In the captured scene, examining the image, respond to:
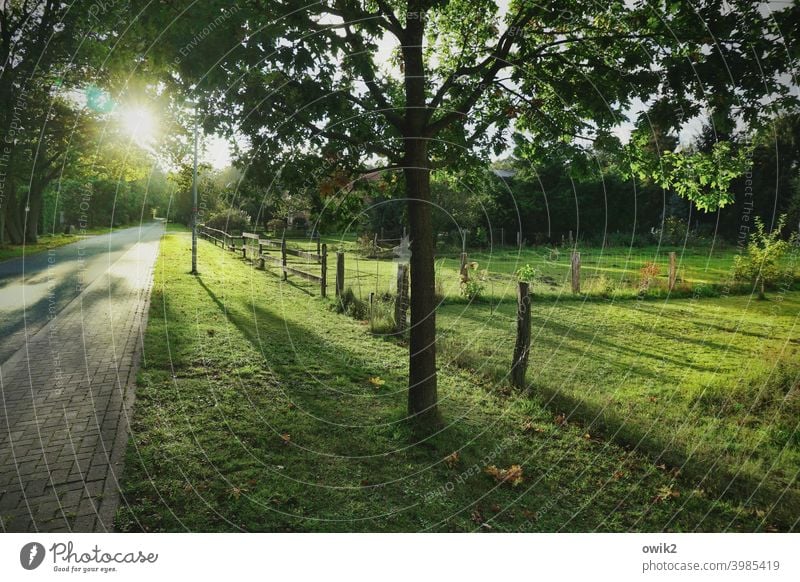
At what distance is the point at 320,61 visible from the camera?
4.83 m

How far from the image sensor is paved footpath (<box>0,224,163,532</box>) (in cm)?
403

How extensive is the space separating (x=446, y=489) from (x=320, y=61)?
15.2ft

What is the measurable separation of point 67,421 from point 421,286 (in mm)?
4678

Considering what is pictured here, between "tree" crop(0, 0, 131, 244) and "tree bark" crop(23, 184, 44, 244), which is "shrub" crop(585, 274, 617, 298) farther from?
"tree bark" crop(23, 184, 44, 244)

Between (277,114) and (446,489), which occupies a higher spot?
(277,114)

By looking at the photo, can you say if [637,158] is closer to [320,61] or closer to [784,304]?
[320,61]

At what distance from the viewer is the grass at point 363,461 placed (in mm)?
4324

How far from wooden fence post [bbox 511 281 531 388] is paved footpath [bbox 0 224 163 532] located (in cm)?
560

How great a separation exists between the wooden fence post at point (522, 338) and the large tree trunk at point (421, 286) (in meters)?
2.08

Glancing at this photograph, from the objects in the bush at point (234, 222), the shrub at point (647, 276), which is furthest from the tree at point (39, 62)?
the bush at point (234, 222)

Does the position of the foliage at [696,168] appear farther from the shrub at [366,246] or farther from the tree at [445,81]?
the shrub at [366,246]

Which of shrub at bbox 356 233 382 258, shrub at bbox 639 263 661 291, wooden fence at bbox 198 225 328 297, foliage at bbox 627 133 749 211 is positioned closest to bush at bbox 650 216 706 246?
shrub at bbox 639 263 661 291

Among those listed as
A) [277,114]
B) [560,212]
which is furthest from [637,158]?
[560,212]

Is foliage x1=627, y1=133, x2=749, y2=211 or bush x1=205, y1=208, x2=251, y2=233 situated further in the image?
bush x1=205, y1=208, x2=251, y2=233
